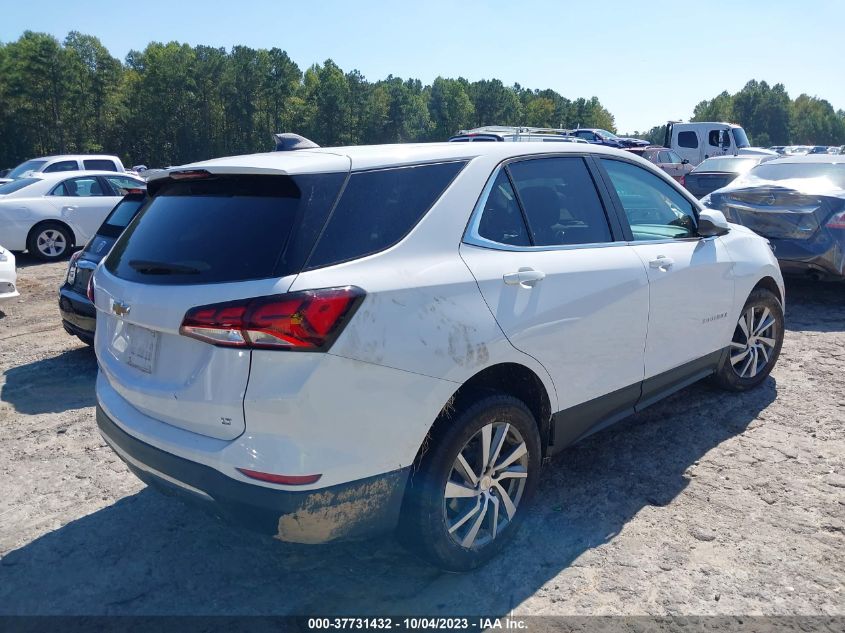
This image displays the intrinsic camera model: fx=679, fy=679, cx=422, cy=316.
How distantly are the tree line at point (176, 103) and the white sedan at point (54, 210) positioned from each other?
54.8m

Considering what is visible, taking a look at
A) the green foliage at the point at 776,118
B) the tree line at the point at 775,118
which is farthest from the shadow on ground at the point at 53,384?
the green foliage at the point at 776,118

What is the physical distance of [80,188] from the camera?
1216cm

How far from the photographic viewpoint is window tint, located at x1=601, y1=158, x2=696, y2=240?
12.7ft

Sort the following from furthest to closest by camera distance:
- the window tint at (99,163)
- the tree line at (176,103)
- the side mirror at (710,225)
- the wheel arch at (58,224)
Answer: the tree line at (176,103), the window tint at (99,163), the wheel arch at (58,224), the side mirror at (710,225)

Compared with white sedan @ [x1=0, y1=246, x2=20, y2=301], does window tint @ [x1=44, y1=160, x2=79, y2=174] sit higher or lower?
higher

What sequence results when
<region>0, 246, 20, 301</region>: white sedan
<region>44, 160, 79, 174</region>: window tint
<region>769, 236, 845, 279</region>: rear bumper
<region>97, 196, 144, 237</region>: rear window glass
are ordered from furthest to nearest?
1. <region>44, 160, 79, 174</region>: window tint
2. <region>0, 246, 20, 301</region>: white sedan
3. <region>769, 236, 845, 279</region>: rear bumper
4. <region>97, 196, 144, 237</region>: rear window glass

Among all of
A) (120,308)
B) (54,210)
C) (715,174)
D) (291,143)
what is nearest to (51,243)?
(54,210)

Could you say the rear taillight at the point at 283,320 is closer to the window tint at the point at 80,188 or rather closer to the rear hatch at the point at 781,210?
the rear hatch at the point at 781,210

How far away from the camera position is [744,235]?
15.8 ft

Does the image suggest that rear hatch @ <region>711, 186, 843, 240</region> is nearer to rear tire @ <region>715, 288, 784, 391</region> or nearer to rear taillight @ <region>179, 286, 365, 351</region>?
rear tire @ <region>715, 288, 784, 391</region>

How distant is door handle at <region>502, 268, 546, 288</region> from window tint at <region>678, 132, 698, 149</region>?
2478cm

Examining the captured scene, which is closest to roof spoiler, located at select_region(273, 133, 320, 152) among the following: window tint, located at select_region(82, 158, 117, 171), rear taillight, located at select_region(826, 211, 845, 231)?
rear taillight, located at select_region(826, 211, 845, 231)

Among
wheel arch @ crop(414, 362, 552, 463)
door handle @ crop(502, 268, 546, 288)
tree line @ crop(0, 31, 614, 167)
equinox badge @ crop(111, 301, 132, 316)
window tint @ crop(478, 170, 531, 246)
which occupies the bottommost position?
wheel arch @ crop(414, 362, 552, 463)

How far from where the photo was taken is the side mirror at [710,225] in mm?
4211
